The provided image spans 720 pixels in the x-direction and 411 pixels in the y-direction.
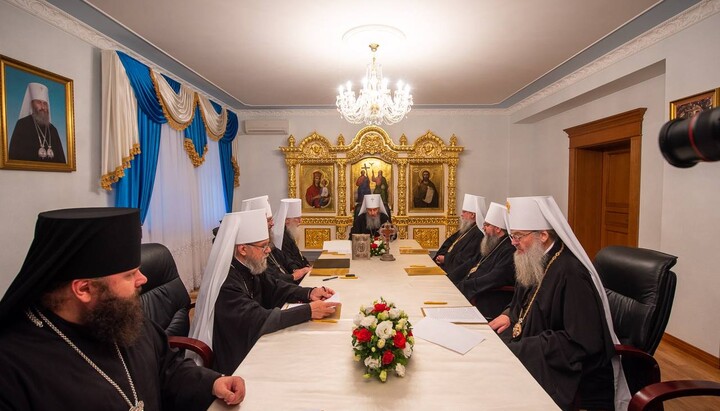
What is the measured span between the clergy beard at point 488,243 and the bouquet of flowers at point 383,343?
120 inches

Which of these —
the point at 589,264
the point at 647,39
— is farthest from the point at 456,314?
the point at 647,39

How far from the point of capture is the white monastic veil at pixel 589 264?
2207mm

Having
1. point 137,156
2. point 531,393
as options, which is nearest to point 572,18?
point 531,393

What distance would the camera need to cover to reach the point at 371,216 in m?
6.80

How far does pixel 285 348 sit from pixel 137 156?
3857mm

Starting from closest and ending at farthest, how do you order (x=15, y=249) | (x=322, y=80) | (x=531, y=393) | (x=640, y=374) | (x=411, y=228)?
1. (x=531, y=393)
2. (x=640, y=374)
3. (x=15, y=249)
4. (x=322, y=80)
5. (x=411, y=228)

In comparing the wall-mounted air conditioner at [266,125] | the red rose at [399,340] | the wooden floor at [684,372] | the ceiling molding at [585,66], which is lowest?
the wooden floor at [684,372]

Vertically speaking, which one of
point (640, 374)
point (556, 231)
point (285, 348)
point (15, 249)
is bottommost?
point (640, 374)

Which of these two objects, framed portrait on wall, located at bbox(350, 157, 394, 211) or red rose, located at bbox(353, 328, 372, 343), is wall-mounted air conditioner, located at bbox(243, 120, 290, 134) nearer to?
framed portrait on wall, located at bbox(350, 157, 394, 211)

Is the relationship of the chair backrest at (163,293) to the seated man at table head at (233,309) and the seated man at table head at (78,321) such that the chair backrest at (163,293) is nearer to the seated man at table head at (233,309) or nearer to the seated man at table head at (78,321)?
the seated man at table head at (233,309)

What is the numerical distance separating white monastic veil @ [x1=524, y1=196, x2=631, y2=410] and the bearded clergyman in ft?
14.0

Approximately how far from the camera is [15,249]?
3.30 meters

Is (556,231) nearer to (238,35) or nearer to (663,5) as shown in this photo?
(663,5)

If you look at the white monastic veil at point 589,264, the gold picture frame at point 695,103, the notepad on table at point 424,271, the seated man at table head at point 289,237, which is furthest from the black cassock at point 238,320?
the gold picture frame at point 695,103
